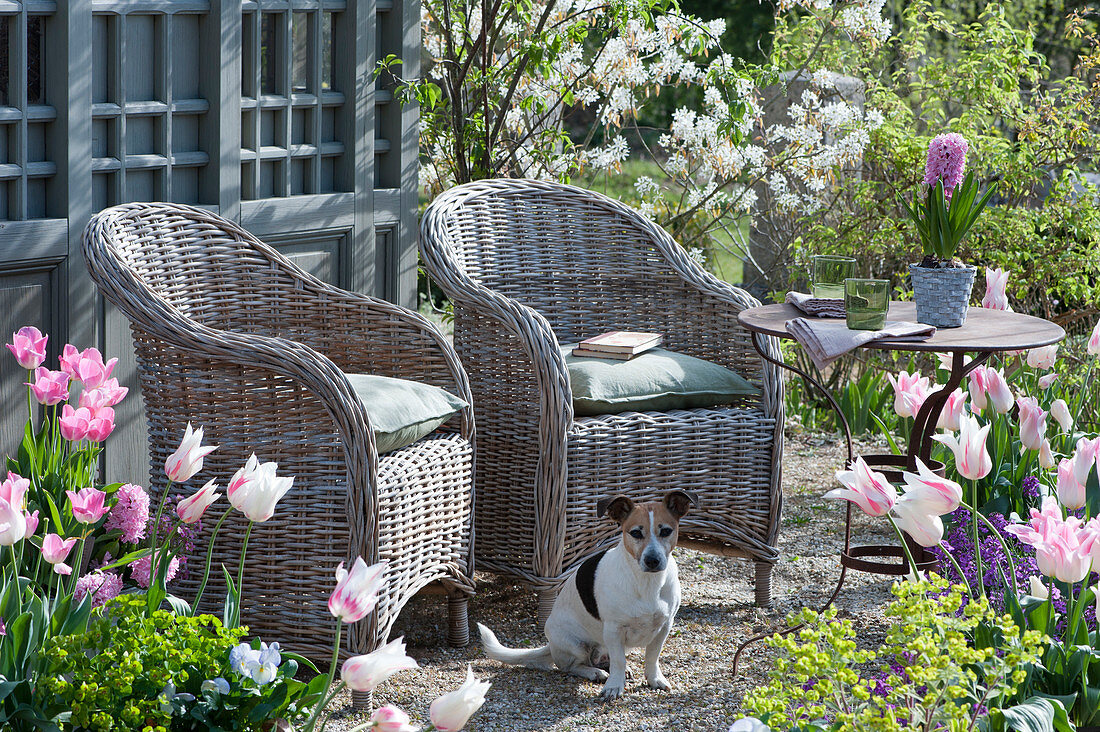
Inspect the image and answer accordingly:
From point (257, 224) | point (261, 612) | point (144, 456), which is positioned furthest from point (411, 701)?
point (257, 224)

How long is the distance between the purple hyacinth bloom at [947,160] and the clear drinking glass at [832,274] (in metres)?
0.28

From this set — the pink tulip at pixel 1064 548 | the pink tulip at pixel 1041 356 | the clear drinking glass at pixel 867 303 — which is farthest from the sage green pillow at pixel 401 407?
the pink tulip at pixel 1041 356

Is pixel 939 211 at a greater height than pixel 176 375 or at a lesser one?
greater

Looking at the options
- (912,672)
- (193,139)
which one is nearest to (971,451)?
(912,672)

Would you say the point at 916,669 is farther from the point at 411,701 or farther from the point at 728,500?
the point at 728,500

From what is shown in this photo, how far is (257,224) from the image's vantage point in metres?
3.57

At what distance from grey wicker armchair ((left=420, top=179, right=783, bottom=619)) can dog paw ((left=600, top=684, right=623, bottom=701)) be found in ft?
1.28

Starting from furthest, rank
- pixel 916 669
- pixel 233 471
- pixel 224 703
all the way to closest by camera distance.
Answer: pixel 233 471
pixel 224 703
pixel 916 669

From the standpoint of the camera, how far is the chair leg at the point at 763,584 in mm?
3234

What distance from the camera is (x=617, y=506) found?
2.58 meters

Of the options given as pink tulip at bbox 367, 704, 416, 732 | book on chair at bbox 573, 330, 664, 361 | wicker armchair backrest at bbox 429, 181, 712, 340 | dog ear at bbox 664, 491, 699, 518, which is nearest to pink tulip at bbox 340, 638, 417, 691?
pink tulip at bbox 367, 704, 416, 732

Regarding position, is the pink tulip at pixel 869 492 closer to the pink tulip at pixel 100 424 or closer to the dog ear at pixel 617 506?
the dog ear at pixel 617 506

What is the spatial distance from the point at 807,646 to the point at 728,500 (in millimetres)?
1671

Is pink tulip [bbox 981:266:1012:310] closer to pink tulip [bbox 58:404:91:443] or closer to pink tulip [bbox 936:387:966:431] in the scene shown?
pink tulip [bbox 936:387:966:431]
